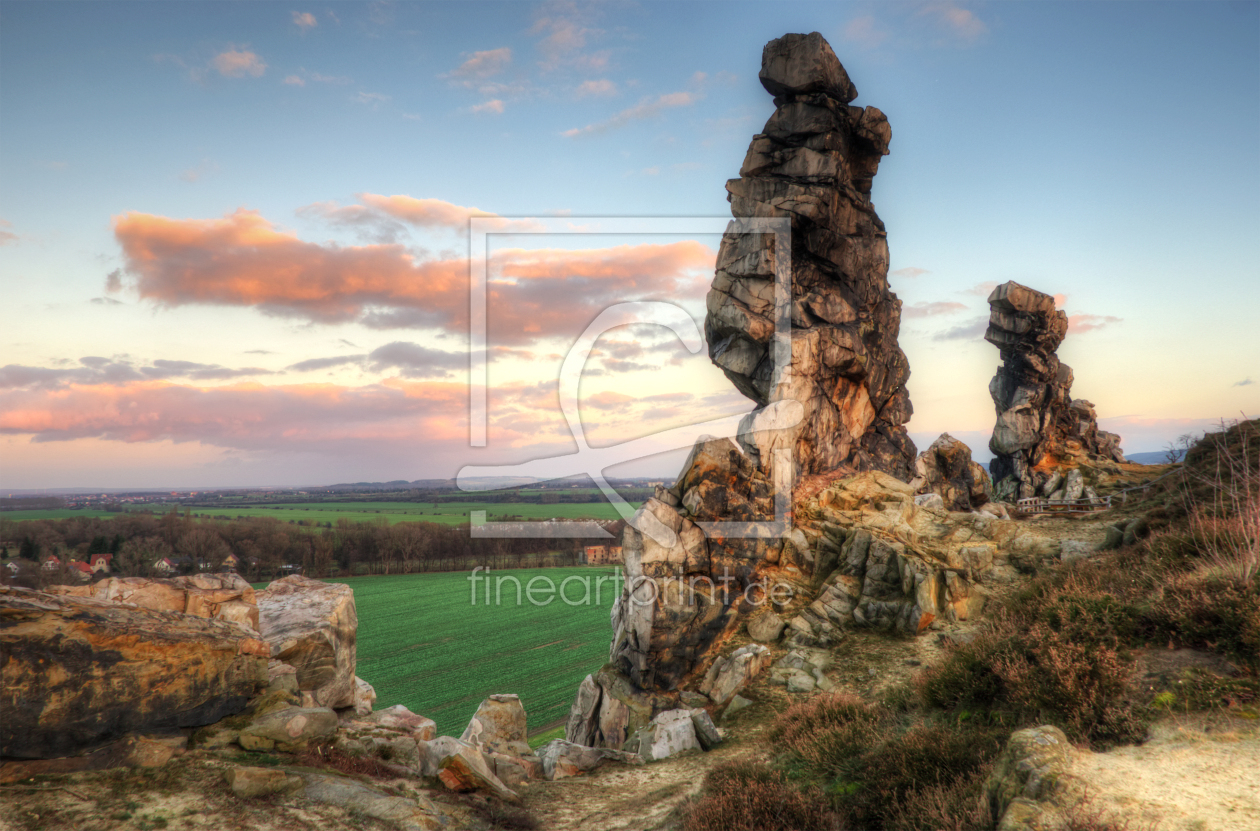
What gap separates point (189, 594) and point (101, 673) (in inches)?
203

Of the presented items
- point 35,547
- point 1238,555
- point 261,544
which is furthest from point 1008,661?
point 261,544

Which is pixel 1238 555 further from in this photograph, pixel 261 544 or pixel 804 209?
pixel 261 544

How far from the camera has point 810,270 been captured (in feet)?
98.7

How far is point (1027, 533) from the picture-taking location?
23.4 metres

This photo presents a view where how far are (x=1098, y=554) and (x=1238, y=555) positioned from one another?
832cm

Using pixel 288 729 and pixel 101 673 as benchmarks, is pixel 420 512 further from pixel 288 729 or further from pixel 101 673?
pixel 101 673

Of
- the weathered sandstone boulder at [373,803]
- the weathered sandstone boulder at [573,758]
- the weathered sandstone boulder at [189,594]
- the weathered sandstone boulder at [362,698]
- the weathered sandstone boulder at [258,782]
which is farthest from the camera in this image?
the weathered sandstone boulder at [362,698]

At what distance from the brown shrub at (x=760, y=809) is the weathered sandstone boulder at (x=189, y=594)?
1104cm

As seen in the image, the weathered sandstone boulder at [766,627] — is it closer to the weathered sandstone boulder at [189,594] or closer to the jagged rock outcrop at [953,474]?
the weathered sandstone boulder at [189,594]

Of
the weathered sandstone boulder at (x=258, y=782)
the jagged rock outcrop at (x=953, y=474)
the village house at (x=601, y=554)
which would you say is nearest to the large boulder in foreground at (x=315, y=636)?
the weathered sandstone boulder at (x=258, y=782)

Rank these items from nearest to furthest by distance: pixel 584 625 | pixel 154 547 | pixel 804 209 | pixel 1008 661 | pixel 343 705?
→ pixel 1008 661 → pixel 343 705 → pixel 804 209 → pixel 154 547 → pixel 584 625

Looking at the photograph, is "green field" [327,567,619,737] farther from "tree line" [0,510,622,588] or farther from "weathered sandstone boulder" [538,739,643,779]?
"weathered sandstone boulder" [538,739,643,779]

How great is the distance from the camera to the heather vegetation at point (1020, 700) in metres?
7.45

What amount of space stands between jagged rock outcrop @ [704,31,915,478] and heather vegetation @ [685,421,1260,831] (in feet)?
55.5
